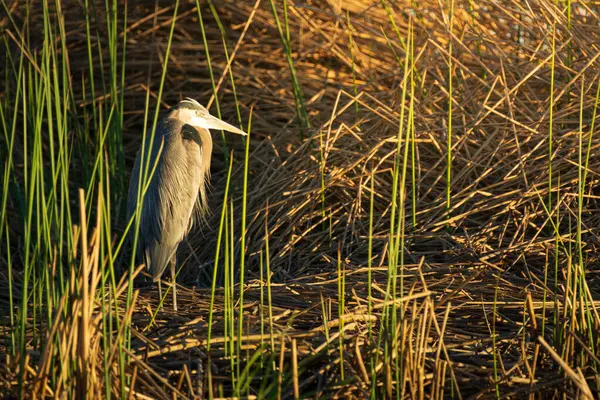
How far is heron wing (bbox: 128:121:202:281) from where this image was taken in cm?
406

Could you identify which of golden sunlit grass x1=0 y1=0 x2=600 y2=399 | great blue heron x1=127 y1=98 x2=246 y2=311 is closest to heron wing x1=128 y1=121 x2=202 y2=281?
great blue heron x1=127 y1=98 x2=246 y2=311

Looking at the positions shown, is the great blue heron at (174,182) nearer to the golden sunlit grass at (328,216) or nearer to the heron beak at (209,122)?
the heron beak at (209,122)

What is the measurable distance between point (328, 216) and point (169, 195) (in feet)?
2.63

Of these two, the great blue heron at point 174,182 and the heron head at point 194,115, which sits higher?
the heron head at point 194,115

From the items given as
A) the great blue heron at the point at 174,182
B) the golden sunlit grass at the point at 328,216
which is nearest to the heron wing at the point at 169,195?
the great blue heron at the point at 174,182

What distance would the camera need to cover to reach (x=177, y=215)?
4.14m

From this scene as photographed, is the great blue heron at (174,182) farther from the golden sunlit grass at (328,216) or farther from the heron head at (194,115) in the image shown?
the golden sunlit grass at (328,216)

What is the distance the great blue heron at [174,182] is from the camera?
4062 millimetres

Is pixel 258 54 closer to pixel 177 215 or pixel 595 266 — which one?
pixel 177 215

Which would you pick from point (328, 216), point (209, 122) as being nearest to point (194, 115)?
point (209, 122)

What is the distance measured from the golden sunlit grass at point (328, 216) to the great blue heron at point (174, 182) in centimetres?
11

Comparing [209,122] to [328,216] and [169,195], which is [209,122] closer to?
[169,195]

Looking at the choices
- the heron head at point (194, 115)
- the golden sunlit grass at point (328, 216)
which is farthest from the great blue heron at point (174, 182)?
the golden sunlit grass at point (328, 216)

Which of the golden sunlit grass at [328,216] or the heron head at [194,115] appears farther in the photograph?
the heron head at [194,115]
